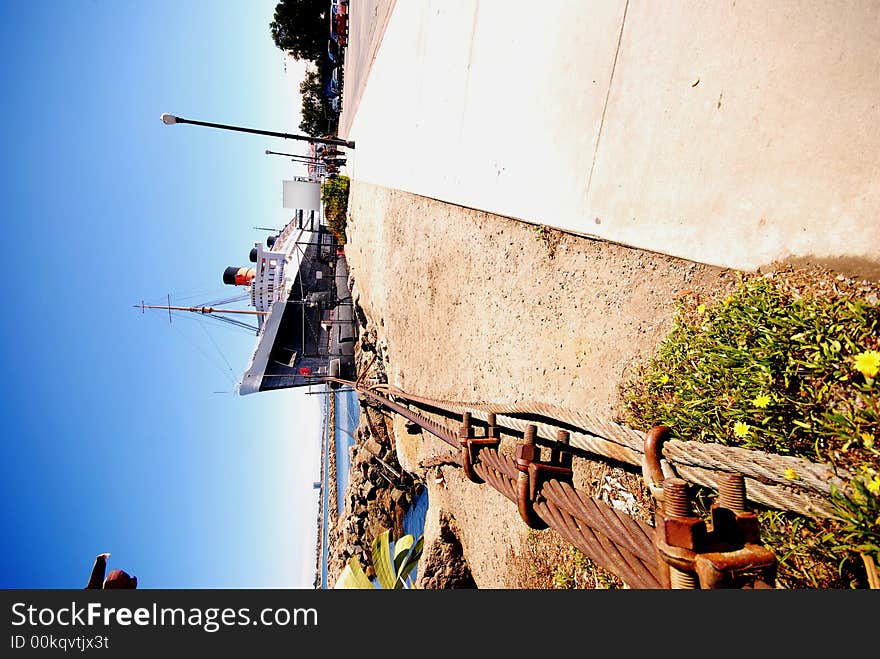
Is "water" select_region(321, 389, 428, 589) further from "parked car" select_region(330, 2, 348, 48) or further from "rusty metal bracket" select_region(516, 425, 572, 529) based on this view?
"parked car" select_region(330, 2, 348, 48)

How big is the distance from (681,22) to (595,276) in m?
1.75

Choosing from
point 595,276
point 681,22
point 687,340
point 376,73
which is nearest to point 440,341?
point 595,276

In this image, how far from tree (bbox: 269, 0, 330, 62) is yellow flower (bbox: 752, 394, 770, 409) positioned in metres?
35.2

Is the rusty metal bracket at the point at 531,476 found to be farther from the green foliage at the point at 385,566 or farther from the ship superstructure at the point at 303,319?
the ship superstructure at the point at 303,319

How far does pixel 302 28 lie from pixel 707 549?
3598 cm

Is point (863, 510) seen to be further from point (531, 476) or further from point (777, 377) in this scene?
point (531, 476)

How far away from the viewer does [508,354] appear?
481 cm

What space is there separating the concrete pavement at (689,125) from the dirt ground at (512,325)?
269mm

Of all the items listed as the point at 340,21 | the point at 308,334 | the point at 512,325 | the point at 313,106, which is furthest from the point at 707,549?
the point at 313,106

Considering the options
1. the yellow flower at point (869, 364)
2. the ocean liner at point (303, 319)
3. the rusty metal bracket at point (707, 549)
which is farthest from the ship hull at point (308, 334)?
the rusty metal bracket at point (707, 549)

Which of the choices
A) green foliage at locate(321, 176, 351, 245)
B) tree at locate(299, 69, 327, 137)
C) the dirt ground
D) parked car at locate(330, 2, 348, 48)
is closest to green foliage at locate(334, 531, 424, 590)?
the dirt ground

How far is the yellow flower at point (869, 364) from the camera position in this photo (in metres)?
1.65

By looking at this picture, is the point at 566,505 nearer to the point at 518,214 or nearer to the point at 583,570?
the point at 583,570

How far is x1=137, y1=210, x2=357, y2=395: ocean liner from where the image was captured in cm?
1819
